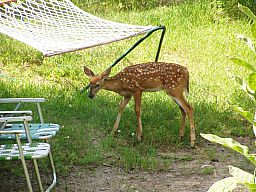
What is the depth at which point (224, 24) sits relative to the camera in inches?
400

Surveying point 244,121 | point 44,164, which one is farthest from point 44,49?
point 244,121

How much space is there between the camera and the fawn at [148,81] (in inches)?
237

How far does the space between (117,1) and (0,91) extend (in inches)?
195

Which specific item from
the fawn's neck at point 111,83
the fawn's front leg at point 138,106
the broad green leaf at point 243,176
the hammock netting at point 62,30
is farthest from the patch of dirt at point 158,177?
the broad green leaf at point 243,176

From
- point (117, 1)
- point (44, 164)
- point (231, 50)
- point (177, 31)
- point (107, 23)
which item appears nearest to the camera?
point (44, 164)

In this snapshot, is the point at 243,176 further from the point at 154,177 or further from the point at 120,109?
the point at 120,109

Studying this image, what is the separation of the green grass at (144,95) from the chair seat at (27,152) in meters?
0.90

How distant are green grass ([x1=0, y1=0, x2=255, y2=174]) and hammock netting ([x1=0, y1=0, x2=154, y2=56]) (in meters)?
0.82

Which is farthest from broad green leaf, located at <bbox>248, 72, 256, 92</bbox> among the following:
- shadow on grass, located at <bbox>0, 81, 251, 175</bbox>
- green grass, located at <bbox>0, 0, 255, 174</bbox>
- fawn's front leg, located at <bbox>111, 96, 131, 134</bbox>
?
fawn's front leg, located at <bbox>111, 96, 131, 134</bbox>

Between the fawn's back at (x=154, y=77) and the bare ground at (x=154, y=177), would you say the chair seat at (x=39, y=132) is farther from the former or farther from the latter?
the fawn's back at (x=154, y=77)

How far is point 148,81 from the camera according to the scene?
6016mm

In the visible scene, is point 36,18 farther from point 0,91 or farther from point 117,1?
point 117,1

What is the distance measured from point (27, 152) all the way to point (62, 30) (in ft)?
8.10

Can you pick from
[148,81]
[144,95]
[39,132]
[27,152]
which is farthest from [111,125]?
[27,152]
